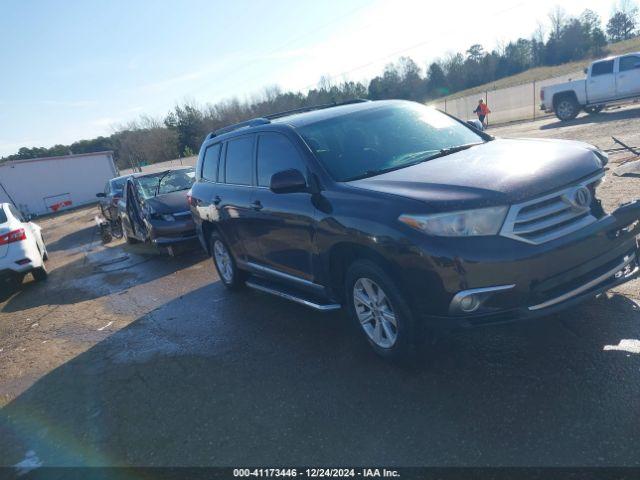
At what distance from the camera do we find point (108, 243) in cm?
1475

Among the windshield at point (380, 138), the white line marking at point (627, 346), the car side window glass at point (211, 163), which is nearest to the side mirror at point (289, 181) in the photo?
the windshield at point (380, 138)

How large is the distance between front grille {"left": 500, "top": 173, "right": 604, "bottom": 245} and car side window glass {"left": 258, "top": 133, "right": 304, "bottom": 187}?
1945 millimetres

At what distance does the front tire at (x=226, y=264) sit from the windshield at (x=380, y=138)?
7.91 ft

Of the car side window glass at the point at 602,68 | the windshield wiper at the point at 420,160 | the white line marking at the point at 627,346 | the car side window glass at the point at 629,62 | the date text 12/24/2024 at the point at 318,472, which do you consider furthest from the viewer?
the car side window glass at the point at 602,68

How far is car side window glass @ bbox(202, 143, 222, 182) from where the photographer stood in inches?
251

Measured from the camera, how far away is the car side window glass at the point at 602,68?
19547 millimetres

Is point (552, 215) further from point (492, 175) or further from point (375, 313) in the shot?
point (375, 313)

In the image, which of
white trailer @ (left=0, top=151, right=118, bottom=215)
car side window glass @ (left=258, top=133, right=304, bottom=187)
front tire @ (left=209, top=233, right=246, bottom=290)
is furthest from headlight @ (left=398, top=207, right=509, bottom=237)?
white trailer @ (left=0, top=151, right=118, bottom=215)

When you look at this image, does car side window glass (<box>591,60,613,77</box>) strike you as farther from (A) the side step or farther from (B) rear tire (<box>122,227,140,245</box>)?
(A) the side step

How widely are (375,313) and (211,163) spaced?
3.60m

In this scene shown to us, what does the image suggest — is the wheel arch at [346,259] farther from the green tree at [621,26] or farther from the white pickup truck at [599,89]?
the green tree at [621,26]

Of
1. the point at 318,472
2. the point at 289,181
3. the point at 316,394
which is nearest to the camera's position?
the point at 318,472

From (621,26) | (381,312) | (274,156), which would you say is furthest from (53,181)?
(621,26)

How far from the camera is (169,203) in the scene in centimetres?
1012
